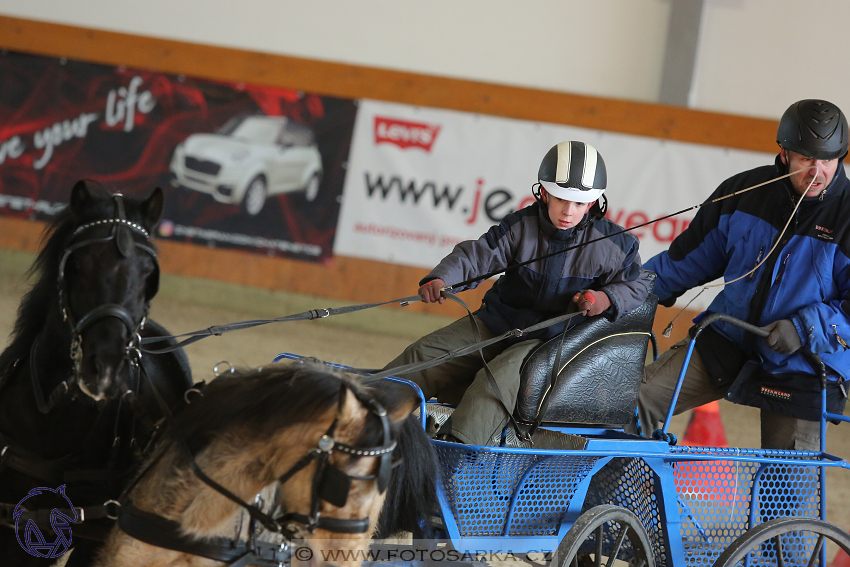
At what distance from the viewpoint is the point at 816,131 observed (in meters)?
2.88

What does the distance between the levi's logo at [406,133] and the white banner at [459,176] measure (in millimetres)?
10

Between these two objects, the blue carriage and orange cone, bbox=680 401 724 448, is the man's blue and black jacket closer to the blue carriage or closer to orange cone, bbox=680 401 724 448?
the blue carriage

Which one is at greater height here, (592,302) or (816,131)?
(816,131)

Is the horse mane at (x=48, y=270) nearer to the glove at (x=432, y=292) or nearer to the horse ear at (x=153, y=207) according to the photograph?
the horse ear at (x=153, y=207)

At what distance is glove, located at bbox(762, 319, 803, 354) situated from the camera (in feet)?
9.57

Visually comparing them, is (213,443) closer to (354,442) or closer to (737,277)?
(354,442)

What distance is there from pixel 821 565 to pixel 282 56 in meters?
6.96

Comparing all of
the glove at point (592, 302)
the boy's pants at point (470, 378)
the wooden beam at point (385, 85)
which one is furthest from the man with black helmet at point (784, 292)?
the wooden beam at point (385, 85)

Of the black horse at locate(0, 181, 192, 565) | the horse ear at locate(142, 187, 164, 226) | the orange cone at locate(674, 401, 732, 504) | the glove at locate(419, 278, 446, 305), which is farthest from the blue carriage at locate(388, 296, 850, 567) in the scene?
the horse ear at locate(142, 187, 164, 226)

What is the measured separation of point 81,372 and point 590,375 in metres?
1.64

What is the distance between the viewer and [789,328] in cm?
293

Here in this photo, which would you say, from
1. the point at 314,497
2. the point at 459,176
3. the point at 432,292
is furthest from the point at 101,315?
the point at 459,176

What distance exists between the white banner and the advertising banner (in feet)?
0.94

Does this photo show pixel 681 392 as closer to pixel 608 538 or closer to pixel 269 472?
pixel 608 538
